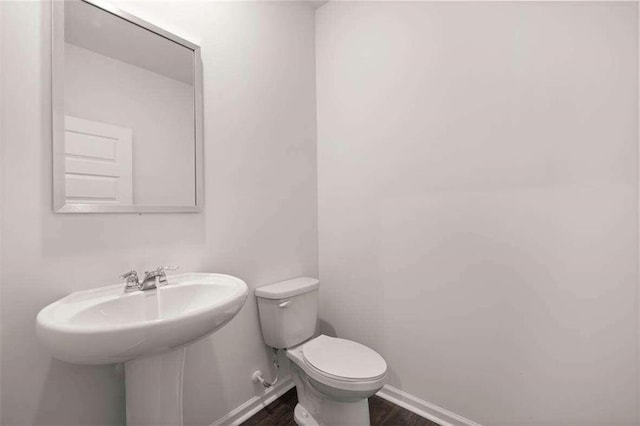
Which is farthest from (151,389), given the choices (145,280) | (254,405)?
(254,405)

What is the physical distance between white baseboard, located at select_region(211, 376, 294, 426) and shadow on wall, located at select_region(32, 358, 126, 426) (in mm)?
497

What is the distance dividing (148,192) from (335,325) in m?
1.38

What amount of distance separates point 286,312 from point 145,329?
2.82 ft

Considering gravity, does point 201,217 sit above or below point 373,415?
above

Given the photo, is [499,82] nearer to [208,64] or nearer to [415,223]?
[415,223]

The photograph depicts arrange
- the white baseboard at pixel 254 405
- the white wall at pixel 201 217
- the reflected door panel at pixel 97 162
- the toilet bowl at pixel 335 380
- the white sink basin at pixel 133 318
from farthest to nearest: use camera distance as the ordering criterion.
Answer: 1. the white baseboard at pixel 254 405
2. the toilet bowl at pixel 335 380
3. the reflected door panel at pixel 97 162
4. the white wall at pixel 201 217
5. the white sink basin at pixel 133 318

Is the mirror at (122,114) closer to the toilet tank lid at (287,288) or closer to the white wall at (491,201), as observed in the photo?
the toilet tank lid at (287,288)

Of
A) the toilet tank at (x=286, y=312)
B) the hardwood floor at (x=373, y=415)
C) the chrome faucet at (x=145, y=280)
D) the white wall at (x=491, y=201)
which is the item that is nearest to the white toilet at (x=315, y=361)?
the toilet tank at (x=286, y=312)

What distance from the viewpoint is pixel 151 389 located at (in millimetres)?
945

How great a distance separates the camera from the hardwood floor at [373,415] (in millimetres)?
1467

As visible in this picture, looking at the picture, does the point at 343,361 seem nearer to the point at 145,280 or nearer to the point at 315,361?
the point at 315,361

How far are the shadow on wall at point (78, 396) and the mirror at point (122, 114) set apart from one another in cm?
56

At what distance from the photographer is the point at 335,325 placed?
1.89 meters

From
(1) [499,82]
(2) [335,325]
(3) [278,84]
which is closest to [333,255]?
(2) [335,325]
